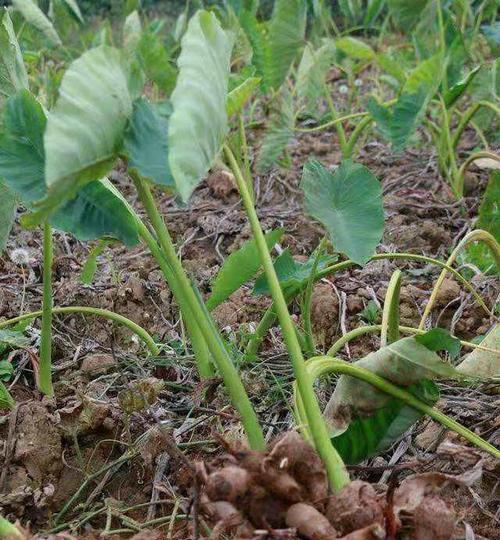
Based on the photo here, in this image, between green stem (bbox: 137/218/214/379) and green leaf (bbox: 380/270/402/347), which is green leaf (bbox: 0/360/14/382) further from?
green leaf (bbox: 380/270/402/347)

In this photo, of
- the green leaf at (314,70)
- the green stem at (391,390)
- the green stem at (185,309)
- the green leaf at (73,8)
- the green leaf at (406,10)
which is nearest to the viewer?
the green stem at (391,390)

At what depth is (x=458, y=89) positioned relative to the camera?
1.95m

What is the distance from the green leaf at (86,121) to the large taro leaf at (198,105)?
0.07 metres

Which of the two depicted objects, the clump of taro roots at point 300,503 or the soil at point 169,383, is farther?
the soil at point 169,383

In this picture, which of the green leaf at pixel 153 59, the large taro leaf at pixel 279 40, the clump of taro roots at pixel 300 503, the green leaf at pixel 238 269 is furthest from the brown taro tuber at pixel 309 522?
the large taro leaf at pixel 279 40

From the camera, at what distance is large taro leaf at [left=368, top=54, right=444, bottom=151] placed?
1.89 meters

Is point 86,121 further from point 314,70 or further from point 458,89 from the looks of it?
point 314,70

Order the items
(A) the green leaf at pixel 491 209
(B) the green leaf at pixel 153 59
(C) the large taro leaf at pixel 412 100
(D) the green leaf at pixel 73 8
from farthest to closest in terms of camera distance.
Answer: (D) the green leaf at pixel 73 8 → (C) the large taro leaf at pixel 412 100 → (B) the green leaf at pixel 153 59 → (A) the green leaf at pixel 491 209

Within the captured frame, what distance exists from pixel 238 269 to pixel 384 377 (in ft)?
1.09

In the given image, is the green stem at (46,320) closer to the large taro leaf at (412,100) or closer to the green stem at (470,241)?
the green stem at (470,241)

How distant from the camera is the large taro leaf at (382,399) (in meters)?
0.96

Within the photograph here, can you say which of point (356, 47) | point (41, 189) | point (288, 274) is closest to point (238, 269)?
point (288, 274)

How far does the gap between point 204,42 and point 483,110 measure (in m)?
1.72

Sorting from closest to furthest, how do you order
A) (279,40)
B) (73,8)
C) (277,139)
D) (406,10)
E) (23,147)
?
(23,147) < (277,139) < (279,40) < (406,10) < (73,8)
